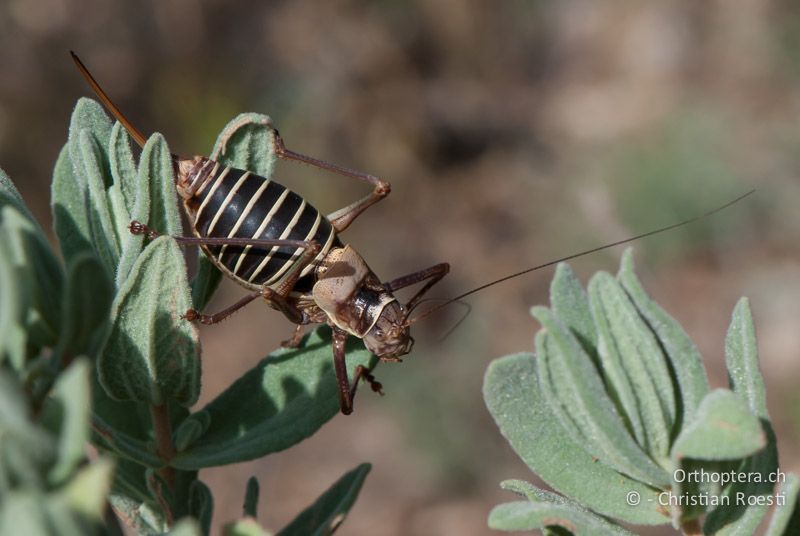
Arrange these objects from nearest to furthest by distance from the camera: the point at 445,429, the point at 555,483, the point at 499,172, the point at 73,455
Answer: the point at 73,455 → the point at 555,483 → the point at 445,429 → the point at 499,172

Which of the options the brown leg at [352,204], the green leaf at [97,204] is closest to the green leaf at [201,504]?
the green leaf at [97,204]

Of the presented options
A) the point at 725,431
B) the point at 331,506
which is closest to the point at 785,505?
the point at 725,431

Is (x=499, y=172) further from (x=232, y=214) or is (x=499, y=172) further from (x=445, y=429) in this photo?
(x=232, y=214)

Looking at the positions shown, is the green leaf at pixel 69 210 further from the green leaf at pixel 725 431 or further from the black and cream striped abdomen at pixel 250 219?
the green leaf at pixel 725 431

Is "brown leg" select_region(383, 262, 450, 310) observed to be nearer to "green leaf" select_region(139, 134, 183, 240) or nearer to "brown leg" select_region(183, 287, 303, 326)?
"brown leg" select_region(183, 287, 303, 326)

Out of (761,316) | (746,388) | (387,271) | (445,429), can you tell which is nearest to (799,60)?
(761,316)

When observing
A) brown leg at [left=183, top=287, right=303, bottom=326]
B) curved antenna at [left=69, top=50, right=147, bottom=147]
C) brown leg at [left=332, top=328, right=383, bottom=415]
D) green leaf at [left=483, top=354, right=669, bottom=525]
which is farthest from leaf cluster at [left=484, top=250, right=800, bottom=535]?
curved antenna at [left=69, top=50, right=147, bottom=147]
